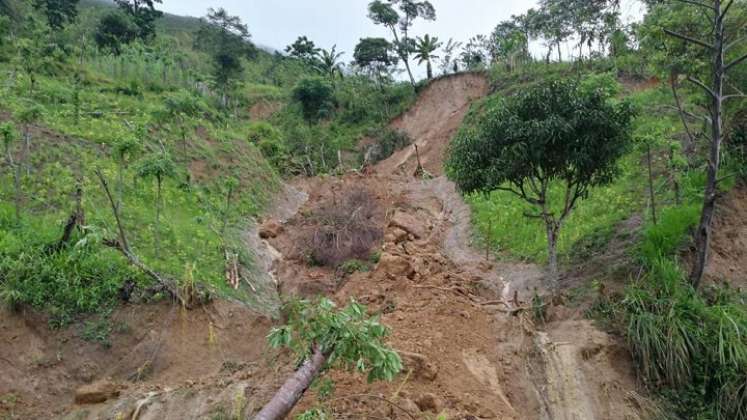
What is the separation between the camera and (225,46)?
41.7 metres

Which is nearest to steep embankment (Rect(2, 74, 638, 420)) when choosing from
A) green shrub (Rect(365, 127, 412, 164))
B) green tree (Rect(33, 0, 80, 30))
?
green shrub (Rect(365, 127, 412, 164))

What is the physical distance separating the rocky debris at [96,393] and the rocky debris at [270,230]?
777 centimetres

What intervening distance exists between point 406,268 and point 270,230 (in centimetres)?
528

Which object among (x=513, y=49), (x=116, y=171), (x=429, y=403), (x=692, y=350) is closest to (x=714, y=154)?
(x=692, y=350)

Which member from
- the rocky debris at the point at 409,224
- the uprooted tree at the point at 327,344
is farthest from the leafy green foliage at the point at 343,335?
the rocky debris at the point at 409,224

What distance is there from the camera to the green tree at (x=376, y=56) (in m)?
39.4

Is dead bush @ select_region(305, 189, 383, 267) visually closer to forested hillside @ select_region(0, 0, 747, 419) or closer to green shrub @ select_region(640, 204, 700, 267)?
forested hillside @ select_region(0, 0, 747, 419)

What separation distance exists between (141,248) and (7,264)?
7.53 ft

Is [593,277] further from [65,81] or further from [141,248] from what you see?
[65,81]

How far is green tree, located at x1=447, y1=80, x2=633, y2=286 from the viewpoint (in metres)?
7.61

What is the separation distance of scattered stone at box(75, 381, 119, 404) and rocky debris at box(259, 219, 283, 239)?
777cm

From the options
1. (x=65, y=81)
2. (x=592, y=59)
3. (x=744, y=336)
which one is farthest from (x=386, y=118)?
(x=744, y=336)

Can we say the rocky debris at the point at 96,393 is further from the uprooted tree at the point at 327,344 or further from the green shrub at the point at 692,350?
the green shrub at the point at 692,350

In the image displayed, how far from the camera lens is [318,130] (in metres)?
34.4
